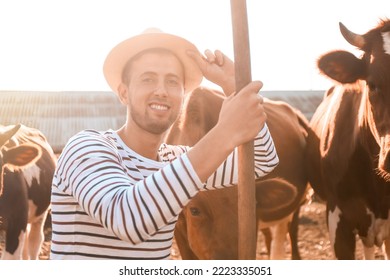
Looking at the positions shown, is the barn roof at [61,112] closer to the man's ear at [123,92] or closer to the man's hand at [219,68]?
the man's ear at [123,92]

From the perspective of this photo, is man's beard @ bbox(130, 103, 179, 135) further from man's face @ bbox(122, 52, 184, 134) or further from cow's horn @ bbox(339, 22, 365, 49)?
cow's horn @ bbox(339, 22, 365, 49)

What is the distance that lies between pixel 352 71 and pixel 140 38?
1072 mm

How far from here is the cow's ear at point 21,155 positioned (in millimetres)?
2682

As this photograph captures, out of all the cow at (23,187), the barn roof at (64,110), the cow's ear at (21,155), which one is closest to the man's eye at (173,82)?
the cow at (23,187)

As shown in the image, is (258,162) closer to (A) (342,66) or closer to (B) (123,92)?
(B) (123,92)

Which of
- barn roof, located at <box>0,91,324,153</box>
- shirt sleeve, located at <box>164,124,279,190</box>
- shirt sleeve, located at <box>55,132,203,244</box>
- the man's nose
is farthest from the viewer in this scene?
barn roof, located at <box>0,91,324,153</box>

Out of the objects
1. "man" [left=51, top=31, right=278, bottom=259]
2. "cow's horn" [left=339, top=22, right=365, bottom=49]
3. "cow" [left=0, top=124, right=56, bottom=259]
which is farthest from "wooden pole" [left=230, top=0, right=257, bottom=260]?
"cow" [left=0, top=124, right=56, bottom=259]

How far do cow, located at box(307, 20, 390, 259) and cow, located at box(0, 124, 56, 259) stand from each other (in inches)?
53.3

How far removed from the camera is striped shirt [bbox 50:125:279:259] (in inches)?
42.0

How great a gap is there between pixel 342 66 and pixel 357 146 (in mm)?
430

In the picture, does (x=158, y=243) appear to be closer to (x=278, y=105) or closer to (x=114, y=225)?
(x=114, y=225)

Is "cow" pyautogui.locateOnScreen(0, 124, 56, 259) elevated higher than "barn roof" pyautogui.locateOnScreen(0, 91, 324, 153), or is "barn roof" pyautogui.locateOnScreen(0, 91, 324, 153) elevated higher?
"barn roof" pyautogui.locateOnScreen(0, 91, 324, 153)

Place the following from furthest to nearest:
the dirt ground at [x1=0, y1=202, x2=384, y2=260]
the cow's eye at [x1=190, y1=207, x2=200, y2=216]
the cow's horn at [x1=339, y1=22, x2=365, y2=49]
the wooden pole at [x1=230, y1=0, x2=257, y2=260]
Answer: the dirt ground at [x1=0, y1=202, x2=384, y2=260]
the cow's eye at [x1=190, y1=207, x2=200, y2=216]
the cow's horn at [x1=339, y1=22, x2=365, y2=49]
the wooden pole at [x1=230, y1=0, x2=257, y2=260]

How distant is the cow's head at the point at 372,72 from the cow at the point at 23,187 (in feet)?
4.54
